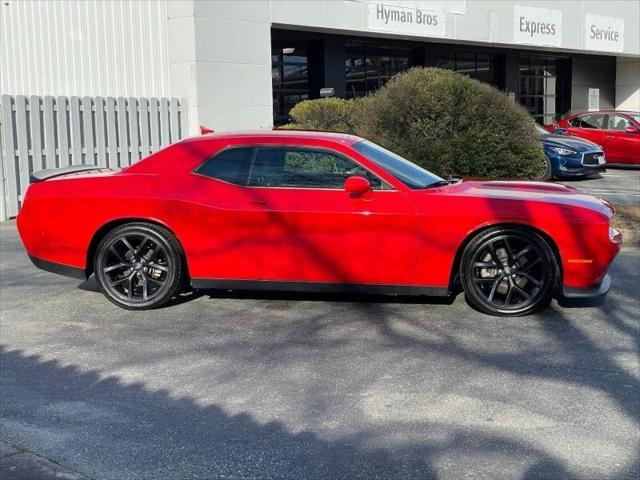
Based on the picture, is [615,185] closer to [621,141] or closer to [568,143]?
[568,143]

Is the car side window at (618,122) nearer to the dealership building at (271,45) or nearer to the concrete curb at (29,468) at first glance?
the dealership building at (271,45)

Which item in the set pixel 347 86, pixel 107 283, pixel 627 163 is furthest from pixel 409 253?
pixel 347 86

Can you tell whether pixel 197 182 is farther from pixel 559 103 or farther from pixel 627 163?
pixel 559 103

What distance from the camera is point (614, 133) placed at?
19.9 m

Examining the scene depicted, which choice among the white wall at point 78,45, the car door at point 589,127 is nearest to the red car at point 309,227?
the white wall at point 78,45

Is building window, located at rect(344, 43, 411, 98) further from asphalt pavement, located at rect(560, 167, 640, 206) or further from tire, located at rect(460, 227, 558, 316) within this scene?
tire, located at rect(460, 227, 558, 316)

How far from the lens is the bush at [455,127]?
12281 mm

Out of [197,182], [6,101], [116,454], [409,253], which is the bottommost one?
[116,454]

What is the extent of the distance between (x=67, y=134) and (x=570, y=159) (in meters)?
9.86

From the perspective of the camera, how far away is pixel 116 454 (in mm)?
3957

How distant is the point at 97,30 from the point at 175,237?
9.42m

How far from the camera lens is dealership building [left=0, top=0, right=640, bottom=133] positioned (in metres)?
14.7

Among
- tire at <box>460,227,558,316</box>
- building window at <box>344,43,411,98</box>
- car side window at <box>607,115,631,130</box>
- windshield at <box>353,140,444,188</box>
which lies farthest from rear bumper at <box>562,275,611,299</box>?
building window at <box>344,43,411,98</box>

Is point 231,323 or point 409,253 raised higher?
point 409,253
